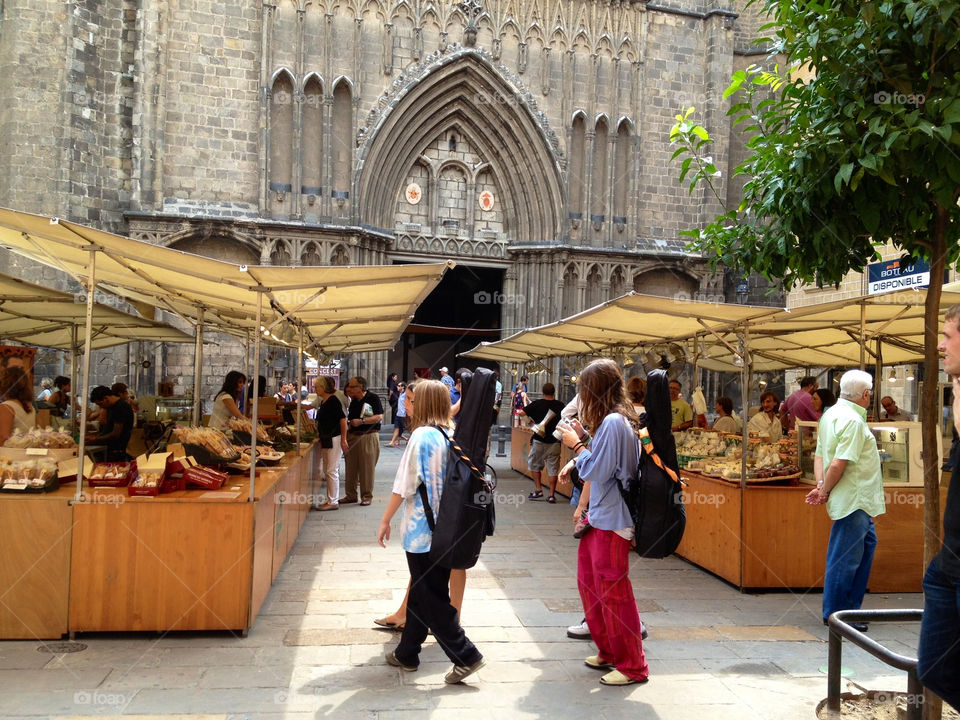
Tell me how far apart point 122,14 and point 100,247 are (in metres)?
17.0

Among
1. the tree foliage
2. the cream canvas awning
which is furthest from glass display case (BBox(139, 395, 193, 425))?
the tree foliage

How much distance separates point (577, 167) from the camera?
72.2ft

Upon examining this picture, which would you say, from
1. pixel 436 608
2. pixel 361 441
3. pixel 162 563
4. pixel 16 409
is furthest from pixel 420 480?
pixel 361 441

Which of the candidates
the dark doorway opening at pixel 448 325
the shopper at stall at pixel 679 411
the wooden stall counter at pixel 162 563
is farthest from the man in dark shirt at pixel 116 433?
the dark doorway opening at pixel 448 325

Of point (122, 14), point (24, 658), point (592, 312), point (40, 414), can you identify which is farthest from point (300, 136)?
point (24, 658)

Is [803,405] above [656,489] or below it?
above

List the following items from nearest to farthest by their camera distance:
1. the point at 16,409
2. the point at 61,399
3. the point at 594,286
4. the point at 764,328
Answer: the point at 16,409, the point at 764,328, the point at 61,399, the point at 594,286

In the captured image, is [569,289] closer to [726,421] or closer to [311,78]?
[311,78]

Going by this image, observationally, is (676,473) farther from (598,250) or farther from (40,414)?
(598,250)

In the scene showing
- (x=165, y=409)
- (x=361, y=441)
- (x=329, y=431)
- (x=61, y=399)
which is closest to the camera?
(x=329, y=431)

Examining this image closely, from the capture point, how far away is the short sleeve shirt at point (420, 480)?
4215mm

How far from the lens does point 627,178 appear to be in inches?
870

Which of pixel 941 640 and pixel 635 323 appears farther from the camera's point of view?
pixel 635 323

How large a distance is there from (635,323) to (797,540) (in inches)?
103
